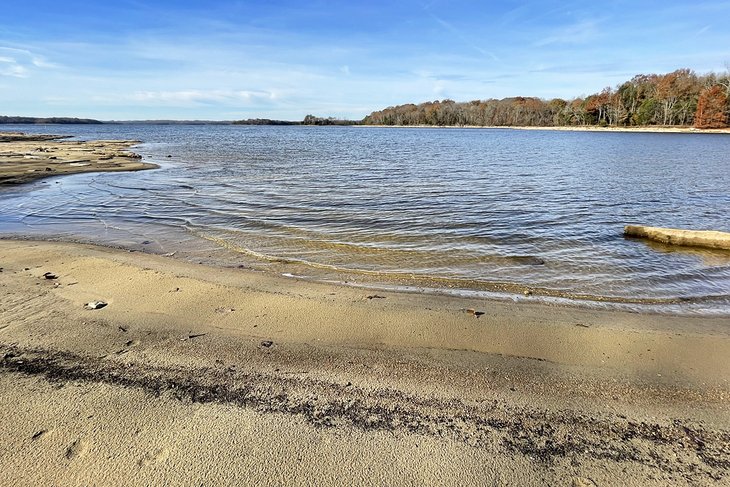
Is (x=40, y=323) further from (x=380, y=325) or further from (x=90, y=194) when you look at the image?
(x=90, y=194)

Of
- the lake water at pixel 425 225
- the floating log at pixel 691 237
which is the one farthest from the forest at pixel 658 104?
the floating log at pixel 691 237

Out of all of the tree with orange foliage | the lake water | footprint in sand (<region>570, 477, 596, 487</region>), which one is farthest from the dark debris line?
the tree with orange foliage

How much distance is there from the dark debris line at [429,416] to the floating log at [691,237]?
879 centimetres

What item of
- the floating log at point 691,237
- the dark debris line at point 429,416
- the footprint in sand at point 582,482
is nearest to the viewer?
the footprint in sand at point 582,482

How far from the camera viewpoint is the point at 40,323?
5.49 m

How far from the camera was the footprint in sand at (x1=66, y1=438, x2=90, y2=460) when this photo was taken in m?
3.22

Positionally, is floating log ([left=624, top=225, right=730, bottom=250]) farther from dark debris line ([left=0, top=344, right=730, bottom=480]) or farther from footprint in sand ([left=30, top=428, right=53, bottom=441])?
footprint in sand ([left=30, top=428, right=53, bottom=441])

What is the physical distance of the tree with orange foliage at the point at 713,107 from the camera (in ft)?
307

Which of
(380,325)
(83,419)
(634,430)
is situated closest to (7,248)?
(83,419)

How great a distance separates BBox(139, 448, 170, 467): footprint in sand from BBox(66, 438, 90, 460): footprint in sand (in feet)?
1.66

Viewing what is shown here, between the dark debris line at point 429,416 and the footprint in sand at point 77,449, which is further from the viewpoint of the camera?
the dark debris line at point 429,416

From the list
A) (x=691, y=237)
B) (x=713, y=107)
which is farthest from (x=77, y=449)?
(x=713, y=107)

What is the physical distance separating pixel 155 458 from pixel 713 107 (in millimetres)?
127152

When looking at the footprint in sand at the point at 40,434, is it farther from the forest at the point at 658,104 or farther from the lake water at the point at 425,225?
the forest at the point at 658,104
